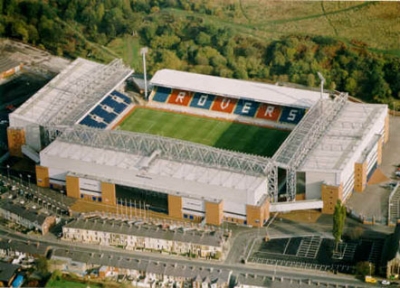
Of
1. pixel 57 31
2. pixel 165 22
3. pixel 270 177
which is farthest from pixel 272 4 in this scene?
pixel 270 177

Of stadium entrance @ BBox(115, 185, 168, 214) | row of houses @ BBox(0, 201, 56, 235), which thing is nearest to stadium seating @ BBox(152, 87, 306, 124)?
stadium entrance @ BBox(115, 185, 168, 214)

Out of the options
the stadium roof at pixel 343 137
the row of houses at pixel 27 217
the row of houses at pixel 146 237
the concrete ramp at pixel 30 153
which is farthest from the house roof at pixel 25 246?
the stadium roof at pixel 343 137

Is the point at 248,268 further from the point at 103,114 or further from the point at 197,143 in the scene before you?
the point at 103,114

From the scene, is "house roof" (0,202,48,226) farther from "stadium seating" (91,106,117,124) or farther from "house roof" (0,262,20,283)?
"stadium seating" (91,106,117,124)

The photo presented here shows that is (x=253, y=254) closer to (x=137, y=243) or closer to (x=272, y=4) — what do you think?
(x=137, y=243)

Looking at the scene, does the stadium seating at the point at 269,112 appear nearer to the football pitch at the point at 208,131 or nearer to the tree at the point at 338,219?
the football pitch at the point at 208,131

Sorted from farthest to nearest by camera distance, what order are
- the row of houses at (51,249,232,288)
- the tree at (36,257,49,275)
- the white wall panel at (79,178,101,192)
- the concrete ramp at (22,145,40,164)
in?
the concrete ramp at (22,145,40,164), the white wall panel at (79,178,101,192), the tree at (36,257,49,275), the row of houses at (51,249,232,288)

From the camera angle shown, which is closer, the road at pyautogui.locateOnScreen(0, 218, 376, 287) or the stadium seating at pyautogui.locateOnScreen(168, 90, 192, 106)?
the road at pyautogui.locateOnScreen(0, 218, 376, 287)
